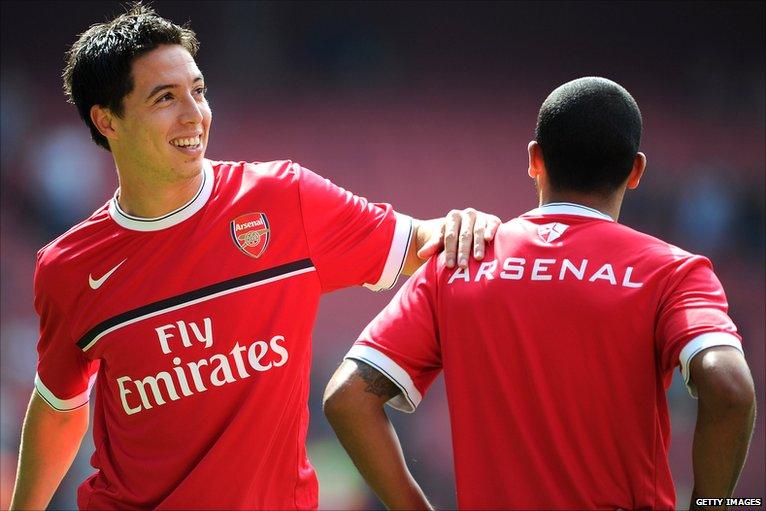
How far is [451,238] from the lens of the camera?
227cm

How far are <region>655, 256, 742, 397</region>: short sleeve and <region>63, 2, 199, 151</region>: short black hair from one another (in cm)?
157

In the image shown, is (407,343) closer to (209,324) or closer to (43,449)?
(209,324)

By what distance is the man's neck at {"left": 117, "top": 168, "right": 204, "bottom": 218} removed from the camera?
273cm

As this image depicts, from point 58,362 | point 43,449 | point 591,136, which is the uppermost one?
point 591,136

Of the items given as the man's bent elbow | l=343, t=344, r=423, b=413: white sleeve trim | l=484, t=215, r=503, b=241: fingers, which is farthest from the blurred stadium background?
the man's bent elbow

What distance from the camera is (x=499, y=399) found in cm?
204

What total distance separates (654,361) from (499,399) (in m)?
0.31

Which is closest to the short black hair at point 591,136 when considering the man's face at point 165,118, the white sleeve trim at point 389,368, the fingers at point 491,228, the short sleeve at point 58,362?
the fingers at point 491,228

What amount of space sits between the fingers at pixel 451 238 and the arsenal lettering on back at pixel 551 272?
8cm

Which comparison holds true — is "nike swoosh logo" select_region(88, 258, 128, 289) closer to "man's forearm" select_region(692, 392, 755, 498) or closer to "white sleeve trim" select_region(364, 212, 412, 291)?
"white sleeve trim" select_region(364, 212, 412, 291)

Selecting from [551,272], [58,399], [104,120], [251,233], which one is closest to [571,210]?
[551,272]

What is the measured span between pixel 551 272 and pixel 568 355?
17 centimetres

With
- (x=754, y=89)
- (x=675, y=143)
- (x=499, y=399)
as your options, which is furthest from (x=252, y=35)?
(x=499, y=399)

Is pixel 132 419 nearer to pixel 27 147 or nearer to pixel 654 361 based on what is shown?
pixel 654 361
